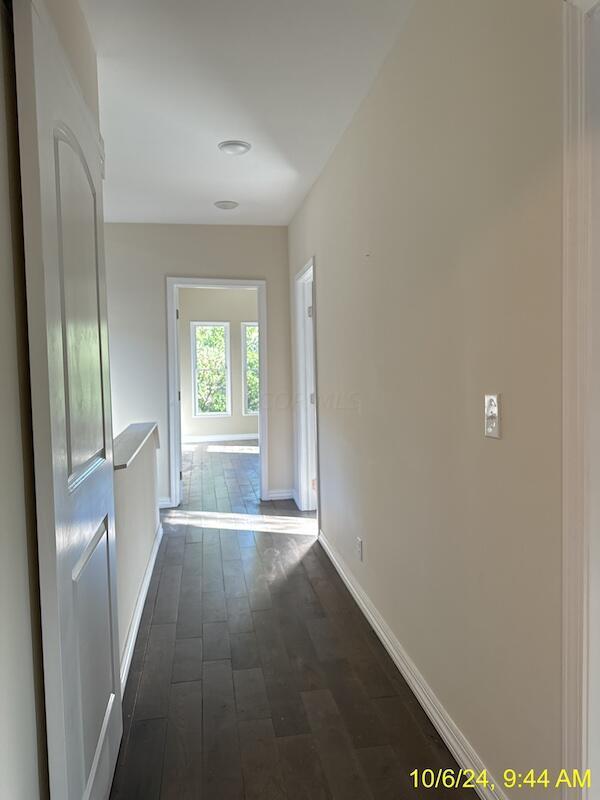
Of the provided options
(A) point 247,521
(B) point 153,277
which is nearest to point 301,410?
(A) point 247,521

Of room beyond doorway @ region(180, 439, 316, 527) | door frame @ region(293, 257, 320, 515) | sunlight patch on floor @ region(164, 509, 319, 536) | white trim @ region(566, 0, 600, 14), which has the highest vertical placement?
white trim @ region(566, 0, 600, 14)

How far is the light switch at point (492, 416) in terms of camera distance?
146 centimetres

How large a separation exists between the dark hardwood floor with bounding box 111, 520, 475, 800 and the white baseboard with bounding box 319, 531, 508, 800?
4 centimetres

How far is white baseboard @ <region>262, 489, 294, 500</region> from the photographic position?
5.12 meters

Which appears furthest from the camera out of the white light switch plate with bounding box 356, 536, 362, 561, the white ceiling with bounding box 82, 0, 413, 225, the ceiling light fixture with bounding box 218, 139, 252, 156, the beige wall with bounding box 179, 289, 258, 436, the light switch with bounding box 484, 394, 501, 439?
the beige wall with bounding box 179, 289, 258, 436

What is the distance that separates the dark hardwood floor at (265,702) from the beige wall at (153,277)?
2056 mm

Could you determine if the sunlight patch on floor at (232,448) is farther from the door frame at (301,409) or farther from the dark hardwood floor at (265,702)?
the dark hardwood floor at (265,702)

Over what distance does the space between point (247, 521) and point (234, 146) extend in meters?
2.85

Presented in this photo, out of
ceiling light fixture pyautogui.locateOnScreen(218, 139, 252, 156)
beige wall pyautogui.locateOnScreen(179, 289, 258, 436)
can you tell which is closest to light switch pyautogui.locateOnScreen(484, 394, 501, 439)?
ceiling light fixture pyautogui.locateOnScreen(218, 139, 252, 156)

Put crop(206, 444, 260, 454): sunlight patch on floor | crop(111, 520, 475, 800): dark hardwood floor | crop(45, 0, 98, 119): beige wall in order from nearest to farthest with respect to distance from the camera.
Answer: crop(45, 0, 98, 119): beige wall, crop(111, 520, 475, 800): dark hardwood floor, crop(206, 444, 260, 454): sunlight patch on floor

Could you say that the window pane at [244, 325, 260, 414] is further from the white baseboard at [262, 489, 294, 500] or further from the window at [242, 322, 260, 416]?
the white baseboard at [262, 489, 294, 500]

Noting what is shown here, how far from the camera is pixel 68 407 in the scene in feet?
4.24

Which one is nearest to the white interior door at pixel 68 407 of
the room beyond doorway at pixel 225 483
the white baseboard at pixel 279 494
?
the room beyond doorway at pixel 225 483

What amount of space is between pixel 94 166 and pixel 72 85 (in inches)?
12.1
